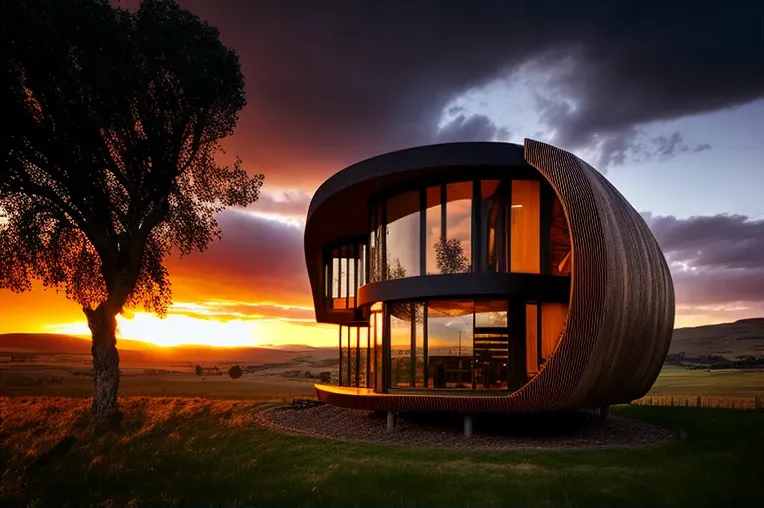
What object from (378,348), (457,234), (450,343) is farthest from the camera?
(378,348)

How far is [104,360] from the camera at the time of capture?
17.9m

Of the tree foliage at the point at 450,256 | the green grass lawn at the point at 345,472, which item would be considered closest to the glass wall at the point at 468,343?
the tree foliage at the point at 450,256

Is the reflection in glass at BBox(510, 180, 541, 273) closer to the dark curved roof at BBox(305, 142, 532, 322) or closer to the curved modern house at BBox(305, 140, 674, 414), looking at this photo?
the curved modern house at BBox(305, 140, 674, 414)

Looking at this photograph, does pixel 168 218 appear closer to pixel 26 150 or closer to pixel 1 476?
pixel 26 150

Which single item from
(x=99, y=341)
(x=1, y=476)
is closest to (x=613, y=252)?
(x=1, y=476)

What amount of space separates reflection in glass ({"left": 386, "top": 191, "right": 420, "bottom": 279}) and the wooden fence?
11.5 meters

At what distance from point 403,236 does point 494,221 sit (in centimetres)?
231

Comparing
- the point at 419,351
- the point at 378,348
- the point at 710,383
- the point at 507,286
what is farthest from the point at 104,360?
the point at 710,383

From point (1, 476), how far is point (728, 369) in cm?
3395

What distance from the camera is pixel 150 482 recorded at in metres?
10.4

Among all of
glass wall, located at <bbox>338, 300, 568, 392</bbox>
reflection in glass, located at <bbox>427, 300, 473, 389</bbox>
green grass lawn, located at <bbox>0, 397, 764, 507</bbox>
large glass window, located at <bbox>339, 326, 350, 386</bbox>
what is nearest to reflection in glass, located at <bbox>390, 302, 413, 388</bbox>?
glass wall, located at <bbox>338, 300, 568, 392</bbox>

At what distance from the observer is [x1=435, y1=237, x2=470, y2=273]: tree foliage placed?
49.9 feet

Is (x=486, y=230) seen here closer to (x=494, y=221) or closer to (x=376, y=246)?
(x=494, y=221)

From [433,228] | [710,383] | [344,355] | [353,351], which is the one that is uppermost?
[433,228]
